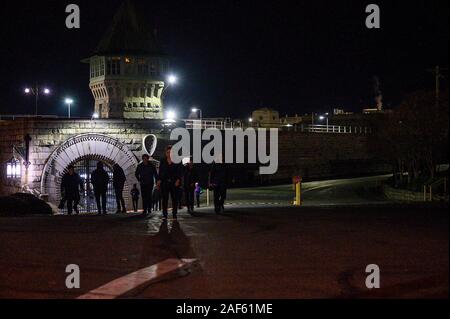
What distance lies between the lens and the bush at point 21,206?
20.8 m

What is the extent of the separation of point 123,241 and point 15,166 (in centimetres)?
2987

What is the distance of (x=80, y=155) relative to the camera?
3956 centimetres

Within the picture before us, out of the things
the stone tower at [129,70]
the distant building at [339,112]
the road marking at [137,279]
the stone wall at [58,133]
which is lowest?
the road marking at [137,279]

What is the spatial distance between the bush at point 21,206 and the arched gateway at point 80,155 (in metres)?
16.2

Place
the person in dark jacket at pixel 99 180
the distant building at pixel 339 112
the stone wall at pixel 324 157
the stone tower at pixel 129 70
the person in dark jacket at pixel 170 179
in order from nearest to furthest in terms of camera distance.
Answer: the person in dark jacket at pixel 170 179
the person in dark jacket at pixel 99 180
the stone tower at pixel 129 70
the stone wall at pixel 324 157
the distant building at pixel 339 112

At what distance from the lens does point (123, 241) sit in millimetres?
12195

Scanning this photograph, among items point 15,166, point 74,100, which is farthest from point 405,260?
point 74,100

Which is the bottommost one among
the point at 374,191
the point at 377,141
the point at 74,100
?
the point at 374,191

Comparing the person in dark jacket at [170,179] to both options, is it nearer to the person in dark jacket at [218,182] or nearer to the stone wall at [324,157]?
the person in dark jacket at [218,182]

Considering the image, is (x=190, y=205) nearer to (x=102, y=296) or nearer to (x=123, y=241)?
(x=123, y=241)

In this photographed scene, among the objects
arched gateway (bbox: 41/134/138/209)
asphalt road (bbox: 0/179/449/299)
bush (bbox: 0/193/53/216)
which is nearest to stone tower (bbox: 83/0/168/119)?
arched gateway (bbox: 41/134/138/209)

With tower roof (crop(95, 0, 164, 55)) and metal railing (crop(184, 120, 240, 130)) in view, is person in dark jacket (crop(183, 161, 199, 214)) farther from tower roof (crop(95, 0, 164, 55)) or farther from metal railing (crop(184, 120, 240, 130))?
tower roof (crop(95, 0, 164, 55))

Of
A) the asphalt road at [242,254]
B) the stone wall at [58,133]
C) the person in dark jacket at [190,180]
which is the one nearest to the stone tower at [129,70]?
the stone wall at [58,133]

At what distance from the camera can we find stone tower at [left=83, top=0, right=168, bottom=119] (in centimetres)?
5678
